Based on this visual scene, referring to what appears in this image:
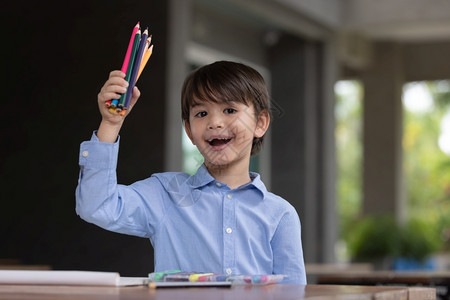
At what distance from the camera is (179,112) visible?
5.41m

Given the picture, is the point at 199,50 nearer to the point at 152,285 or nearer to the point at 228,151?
the point at 228,151

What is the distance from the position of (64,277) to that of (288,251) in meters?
0.55

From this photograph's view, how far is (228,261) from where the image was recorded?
1.68m

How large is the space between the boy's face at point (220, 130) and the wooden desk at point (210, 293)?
0.48 metres

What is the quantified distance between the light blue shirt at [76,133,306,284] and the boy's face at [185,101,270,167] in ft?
0.17

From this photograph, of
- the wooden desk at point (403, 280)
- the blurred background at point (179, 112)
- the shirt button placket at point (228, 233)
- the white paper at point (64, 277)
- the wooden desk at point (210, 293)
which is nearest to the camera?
the wooden desk at point (210, 293)

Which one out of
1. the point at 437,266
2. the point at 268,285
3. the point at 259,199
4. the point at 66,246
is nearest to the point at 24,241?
the point at 66,246

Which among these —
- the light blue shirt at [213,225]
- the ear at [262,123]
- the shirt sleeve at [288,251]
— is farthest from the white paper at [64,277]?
the ear at [262,123]

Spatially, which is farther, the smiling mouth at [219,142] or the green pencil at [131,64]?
the smiling mouth at [219,142]

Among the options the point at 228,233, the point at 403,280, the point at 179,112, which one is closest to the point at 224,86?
the point at 228,233

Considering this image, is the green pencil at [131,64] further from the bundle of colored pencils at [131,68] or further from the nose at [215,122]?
the nose at [215,122]

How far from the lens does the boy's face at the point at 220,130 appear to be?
1734 millimetres

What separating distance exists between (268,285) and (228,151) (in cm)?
47

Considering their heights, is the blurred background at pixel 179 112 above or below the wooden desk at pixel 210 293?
above
